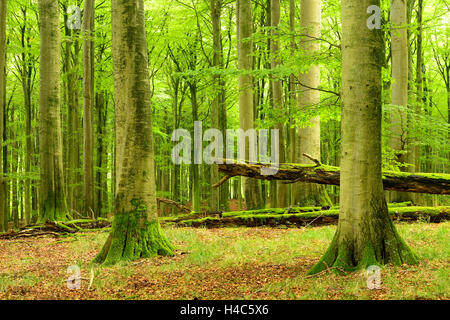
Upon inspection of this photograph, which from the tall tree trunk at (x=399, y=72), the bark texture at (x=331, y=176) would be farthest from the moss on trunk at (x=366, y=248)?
the tall tree trunk at (x=399, y=72)

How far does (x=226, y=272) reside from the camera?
580 cm

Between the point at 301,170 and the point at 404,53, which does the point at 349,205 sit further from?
the point at 404,53

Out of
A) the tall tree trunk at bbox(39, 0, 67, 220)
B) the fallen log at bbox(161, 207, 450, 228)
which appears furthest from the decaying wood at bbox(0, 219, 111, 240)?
the fallen log at bbox(161, 207, 450, 228)

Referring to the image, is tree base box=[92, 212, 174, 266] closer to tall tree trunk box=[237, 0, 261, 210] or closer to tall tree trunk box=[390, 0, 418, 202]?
tall tree trunk box=[237, 0, 261, 210]

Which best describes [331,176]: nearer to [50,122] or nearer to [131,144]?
[131,144]

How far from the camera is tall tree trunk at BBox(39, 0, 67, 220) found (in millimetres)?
11305

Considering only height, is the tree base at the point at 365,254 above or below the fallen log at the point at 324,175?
below

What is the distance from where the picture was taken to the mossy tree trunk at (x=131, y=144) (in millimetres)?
7121

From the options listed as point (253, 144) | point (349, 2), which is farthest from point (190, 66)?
point (349, 2)

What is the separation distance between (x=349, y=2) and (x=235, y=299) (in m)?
4.34

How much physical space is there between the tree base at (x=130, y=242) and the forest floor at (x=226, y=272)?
29 cm

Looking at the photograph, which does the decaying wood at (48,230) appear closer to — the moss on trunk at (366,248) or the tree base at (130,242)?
the tree base at (130,242)

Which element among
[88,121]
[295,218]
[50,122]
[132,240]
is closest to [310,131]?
[295,218]

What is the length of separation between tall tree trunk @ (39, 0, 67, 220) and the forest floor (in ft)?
6.57
